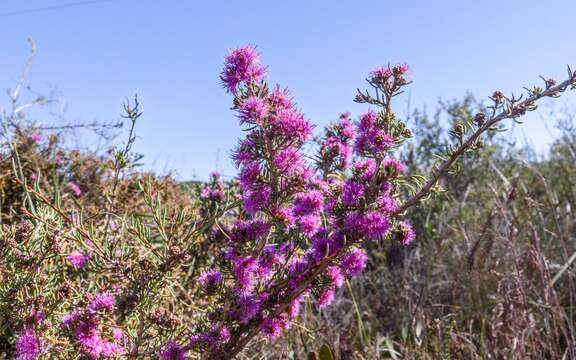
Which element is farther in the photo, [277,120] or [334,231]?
[334,231]

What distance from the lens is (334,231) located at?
1556mm

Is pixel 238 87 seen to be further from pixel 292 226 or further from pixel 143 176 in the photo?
pixel 143 176

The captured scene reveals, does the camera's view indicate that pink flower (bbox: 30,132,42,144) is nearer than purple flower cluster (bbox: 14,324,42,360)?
No

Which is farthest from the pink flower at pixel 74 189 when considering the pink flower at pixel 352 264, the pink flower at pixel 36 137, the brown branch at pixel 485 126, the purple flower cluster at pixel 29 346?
the brown branch at pixel 485 126

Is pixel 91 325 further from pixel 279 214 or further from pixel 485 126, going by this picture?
pixel 485 126

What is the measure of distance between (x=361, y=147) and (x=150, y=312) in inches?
34.2

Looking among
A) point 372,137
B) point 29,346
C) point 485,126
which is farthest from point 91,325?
point 485,126

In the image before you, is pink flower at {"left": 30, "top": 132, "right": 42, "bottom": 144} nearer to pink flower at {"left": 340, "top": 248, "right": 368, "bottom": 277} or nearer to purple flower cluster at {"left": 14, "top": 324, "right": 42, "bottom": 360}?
purple flower cluster at {"left": 14, "top": 324, "right": 42, "bottom": 360}

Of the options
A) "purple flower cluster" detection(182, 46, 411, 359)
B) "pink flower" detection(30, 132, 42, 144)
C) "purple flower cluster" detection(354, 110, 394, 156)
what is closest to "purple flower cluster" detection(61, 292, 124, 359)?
"purple flower cluster" detection(182, 46, 411, 359)

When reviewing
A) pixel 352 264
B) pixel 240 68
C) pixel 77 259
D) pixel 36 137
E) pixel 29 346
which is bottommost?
A: pixel 29 346

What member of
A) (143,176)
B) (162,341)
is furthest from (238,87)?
(143,176)

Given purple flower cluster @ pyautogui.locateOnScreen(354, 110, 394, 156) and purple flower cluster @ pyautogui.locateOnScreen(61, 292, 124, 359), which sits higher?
purple flower cluster @ pyautogui.locateOnScreen(354, 110, 394, 156)

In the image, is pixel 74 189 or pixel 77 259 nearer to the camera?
pixel 77 259

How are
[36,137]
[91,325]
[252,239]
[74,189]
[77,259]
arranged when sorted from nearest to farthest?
[91,325] → [252,239] → [77,259] → [74,189] → [36,137]
